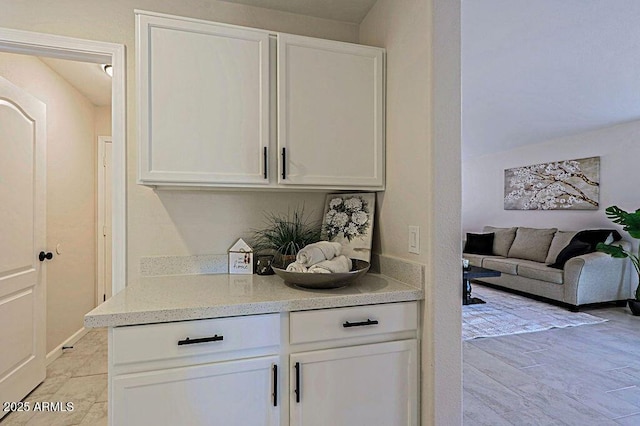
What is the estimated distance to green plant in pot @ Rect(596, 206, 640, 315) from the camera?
4050 millimetres

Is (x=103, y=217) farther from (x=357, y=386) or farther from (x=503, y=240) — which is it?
(x=503, y=240)

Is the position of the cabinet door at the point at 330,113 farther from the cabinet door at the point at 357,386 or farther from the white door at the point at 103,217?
the white door at the point at 103,217

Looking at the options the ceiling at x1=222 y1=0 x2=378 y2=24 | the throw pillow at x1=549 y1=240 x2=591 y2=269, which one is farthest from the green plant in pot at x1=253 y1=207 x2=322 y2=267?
the throw pillow at x1=549 y1=240 x2=591 y2=269

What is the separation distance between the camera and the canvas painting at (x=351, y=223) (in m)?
1.86

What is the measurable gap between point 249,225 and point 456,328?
1.19 metres

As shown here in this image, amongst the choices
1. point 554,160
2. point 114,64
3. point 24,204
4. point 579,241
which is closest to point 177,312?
point 114,64

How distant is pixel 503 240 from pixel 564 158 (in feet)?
5.25

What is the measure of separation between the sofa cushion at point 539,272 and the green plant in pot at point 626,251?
1.87 feet

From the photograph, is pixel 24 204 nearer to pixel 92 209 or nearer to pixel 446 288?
pixel 92 209

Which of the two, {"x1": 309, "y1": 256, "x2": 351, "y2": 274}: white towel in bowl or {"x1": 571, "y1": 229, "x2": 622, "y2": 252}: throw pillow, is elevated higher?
{"x1": 309, "y1": 256, "x2": 351, "y2": 274}: white towel in bowl

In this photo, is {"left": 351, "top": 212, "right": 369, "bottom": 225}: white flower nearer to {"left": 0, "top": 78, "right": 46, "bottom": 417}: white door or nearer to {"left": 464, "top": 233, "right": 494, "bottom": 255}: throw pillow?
{"left": 0, "top": 78, "right": 46, "bottom": 417}: white door

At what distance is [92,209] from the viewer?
3723 millimetres

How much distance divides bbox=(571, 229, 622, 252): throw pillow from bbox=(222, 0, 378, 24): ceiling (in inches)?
180

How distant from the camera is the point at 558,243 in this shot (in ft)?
16.4
